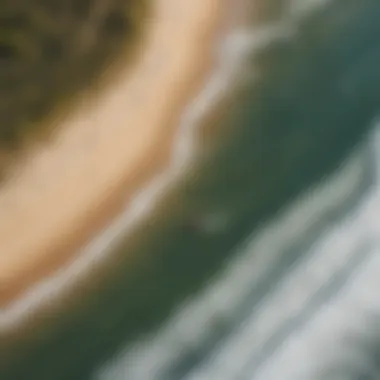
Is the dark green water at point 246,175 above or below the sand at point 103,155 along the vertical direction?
below

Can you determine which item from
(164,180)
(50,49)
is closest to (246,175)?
(164,180)

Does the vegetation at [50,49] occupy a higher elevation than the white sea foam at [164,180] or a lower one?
higher

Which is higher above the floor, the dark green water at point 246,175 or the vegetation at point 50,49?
the vegetation at point 50,49

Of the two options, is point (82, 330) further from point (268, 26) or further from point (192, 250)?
point (268, 26)

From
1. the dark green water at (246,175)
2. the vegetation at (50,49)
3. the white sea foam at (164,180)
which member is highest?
the vegetation at (50,49)

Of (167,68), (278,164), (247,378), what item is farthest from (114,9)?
(247,378)

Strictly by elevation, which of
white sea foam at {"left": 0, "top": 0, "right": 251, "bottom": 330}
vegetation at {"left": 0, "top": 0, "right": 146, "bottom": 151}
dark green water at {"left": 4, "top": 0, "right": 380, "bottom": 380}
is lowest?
dark green water at {"left": 4, "top": 0, "right": 380, "bottom": 380}

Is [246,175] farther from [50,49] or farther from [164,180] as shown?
[50,49]
